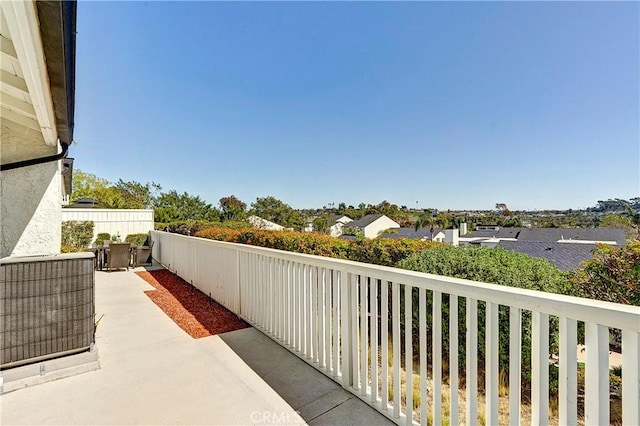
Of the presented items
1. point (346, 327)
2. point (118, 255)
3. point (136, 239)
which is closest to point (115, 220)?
point (136, 239)

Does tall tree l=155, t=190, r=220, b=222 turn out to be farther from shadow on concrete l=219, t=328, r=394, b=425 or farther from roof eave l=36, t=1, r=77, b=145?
roof eave l=36, t=1, r=77, b=145

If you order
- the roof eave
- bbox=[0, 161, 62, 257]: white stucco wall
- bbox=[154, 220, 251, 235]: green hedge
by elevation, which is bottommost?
bbox=[154, 220, 251, 235]: green hedge

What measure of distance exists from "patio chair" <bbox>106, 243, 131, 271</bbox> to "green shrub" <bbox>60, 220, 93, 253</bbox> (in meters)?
5.55

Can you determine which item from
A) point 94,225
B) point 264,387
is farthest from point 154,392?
point 94,225

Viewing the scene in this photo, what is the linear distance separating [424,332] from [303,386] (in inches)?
51.0

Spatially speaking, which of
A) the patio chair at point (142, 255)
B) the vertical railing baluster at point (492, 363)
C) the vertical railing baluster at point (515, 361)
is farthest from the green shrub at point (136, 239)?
the vertical railing baluster at point (515, 361)

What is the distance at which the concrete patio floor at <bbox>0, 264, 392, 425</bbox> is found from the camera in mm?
2072

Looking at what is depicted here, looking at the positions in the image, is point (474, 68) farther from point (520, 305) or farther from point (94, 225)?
point (94, 225)

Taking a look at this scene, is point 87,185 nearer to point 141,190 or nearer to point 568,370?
point 141,190

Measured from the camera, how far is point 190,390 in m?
2.40

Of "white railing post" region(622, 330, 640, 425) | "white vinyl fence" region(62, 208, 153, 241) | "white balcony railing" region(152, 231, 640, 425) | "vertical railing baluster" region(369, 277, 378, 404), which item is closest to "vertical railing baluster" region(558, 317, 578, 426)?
"white balcony railing" region(152, 231, 640, 425)

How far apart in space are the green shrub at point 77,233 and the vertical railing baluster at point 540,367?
14735 mm

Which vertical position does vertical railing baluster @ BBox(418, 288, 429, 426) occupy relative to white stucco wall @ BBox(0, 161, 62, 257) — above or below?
below

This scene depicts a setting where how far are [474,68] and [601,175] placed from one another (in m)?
9.32
